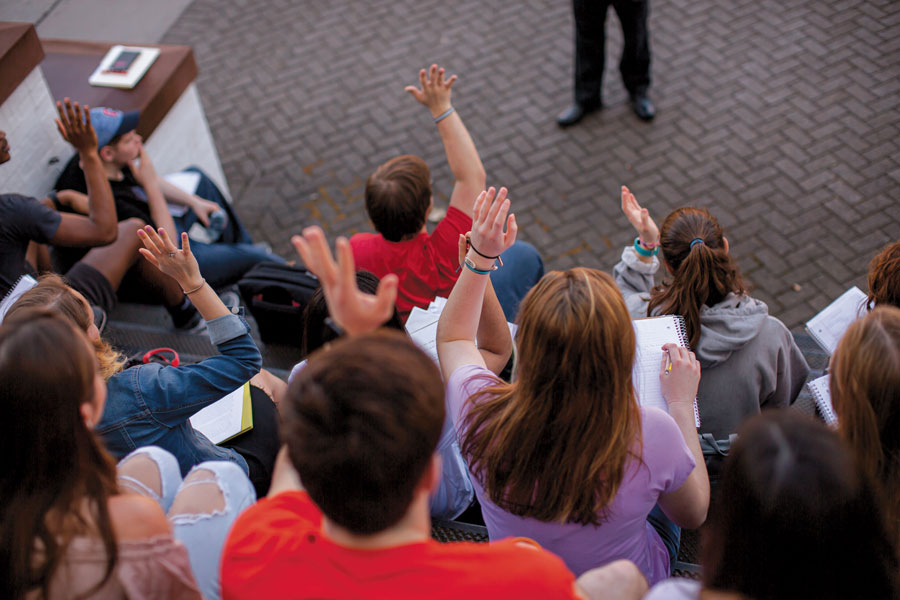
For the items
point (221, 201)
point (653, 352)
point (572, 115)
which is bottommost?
point (221, 201)

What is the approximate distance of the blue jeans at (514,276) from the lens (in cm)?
322

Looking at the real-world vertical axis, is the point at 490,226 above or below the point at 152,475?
above

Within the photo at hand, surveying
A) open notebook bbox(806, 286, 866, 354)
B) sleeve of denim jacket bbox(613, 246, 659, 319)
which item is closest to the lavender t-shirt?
open notebook bbox(806, 286, 866, 354)

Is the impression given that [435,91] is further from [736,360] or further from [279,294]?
[736,360]

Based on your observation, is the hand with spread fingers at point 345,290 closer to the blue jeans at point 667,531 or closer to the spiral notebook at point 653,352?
the spiral notebook at point 653,352

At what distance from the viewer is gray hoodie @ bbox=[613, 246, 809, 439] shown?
2322 millimetres

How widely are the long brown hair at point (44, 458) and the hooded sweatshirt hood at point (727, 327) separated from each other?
1.85 m

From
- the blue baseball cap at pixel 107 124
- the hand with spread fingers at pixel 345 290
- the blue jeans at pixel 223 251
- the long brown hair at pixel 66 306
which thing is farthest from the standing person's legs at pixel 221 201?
the hand with spread fingers at pixel 345 290

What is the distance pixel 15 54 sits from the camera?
3574mm

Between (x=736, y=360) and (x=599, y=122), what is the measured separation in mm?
3296

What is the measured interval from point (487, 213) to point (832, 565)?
1.14m

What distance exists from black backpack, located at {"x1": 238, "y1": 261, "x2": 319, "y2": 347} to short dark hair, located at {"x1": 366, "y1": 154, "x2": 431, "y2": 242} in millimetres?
525

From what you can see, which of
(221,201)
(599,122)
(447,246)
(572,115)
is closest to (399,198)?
(447,246)

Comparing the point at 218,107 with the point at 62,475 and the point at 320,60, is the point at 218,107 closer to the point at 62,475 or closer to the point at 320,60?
the point at 320,60
